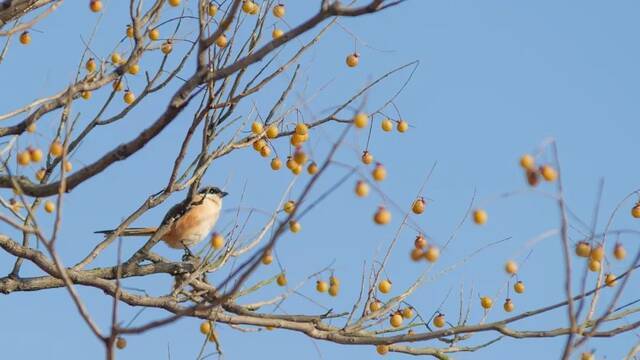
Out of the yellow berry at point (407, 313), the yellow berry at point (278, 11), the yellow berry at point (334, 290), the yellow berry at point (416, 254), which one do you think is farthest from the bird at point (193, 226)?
the yellow berry at point (416, 254)

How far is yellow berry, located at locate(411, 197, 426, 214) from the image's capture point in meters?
4.88

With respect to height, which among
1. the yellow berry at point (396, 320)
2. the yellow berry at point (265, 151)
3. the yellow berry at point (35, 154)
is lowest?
the yellow berry at point (396, 320)

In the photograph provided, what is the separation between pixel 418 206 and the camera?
4.89 meters

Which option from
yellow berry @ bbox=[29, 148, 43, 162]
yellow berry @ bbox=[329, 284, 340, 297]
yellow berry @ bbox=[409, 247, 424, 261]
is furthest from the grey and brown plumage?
yellow berry @ bbox=[409, 247, 424, 261]

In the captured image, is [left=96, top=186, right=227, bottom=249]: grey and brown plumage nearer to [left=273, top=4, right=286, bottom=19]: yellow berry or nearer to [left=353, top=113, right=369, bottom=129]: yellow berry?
[left=273, top=4, right=286, bottom=19]: yellow berry

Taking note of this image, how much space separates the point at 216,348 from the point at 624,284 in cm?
250

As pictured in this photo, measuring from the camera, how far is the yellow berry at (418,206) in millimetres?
4875

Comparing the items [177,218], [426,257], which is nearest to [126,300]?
[177,218]

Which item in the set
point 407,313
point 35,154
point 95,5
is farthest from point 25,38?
point 407,313

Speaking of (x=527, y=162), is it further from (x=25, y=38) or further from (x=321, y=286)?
(x=25, y=38)

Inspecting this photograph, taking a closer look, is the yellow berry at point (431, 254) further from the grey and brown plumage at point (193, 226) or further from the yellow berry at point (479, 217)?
the grey and brown plumage at point (193, 226)

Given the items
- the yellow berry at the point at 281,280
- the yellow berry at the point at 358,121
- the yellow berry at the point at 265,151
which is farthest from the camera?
the yellow berry at the point at 265,151

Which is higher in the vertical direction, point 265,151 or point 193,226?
point 193,226

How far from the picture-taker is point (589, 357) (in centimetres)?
349
